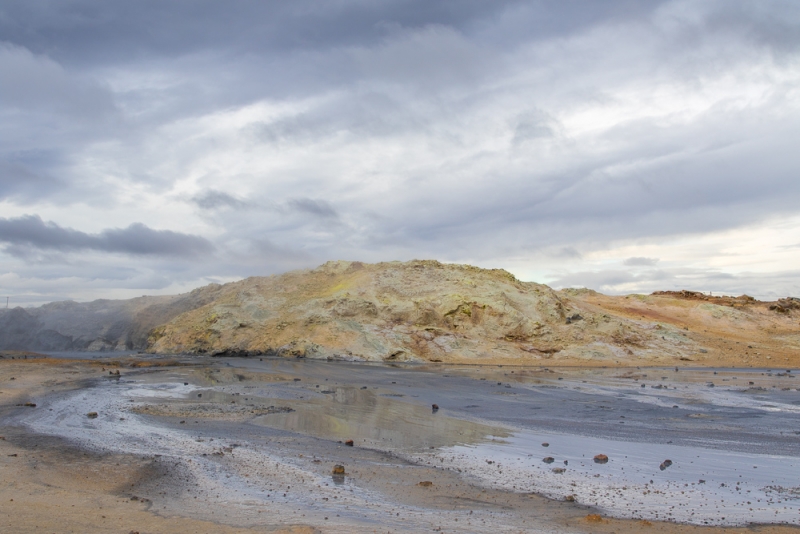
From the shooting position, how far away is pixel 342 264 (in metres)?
59.9

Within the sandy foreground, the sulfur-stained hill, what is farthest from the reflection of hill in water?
the sulfur-stained hill

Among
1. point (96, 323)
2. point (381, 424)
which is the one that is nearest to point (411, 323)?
point (381, 424)

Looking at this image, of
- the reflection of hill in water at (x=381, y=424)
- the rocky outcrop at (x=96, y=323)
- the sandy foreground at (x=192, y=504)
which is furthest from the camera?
the rocky outcrop at (x=96, y=323)

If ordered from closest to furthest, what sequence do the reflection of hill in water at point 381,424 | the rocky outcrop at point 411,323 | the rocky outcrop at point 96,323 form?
the reflection of hill in water at point 381,424, the rocky outcrop at point 411,323, the rocky outcrop at point 96,323

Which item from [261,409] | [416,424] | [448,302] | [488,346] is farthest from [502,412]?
[448,302]

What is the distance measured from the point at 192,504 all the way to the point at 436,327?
3889 centimetres

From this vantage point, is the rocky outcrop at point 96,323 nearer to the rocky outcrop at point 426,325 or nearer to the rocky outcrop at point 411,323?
the rocky outcrop at point 426,325

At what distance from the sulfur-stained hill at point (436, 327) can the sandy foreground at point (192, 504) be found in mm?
32106

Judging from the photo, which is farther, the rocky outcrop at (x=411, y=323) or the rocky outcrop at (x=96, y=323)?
the rocky outcrop at (x=96, y=323)

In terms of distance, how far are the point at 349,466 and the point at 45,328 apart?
2750 inches

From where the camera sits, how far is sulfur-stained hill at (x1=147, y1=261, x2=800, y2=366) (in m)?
42.8

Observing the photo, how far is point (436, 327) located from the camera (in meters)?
46.0

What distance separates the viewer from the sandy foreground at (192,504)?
664 centimetres

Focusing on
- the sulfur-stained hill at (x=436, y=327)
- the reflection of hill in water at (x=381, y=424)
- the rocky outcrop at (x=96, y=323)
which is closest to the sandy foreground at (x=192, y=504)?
the reflection of hill in water at (x=381, y=424)
